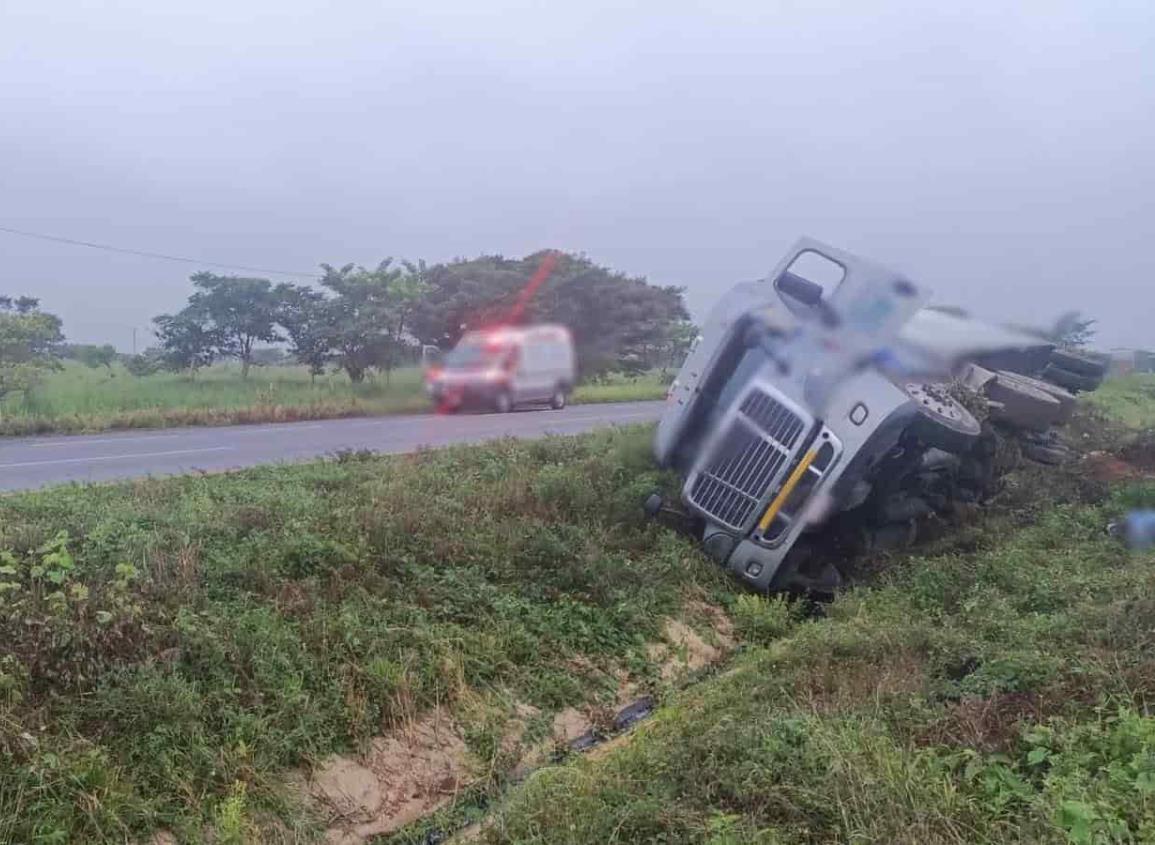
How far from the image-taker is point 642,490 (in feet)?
25.3

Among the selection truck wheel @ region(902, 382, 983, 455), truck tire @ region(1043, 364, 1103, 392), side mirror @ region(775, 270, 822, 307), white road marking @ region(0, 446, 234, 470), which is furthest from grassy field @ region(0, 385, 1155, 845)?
white road marking @ region(0, 446, 234, 470)

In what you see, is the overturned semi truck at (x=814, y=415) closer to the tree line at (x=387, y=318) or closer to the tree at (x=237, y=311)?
the tree line at (x=387, y=318)

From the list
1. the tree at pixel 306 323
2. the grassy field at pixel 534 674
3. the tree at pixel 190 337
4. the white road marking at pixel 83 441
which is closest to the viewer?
the grassy field at pixel 534 674

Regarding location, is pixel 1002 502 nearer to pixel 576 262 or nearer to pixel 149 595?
pixel 576 262

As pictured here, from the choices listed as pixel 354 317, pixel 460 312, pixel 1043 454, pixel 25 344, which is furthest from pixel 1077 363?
pixel 25 344

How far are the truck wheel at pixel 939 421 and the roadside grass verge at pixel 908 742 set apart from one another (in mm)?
1350

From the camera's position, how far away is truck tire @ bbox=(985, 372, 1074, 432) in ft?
24.7

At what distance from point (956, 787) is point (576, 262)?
6.71 meters

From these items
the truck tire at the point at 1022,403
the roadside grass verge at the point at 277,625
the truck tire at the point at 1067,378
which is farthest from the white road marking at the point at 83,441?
the truck tire at the point at 1067,378

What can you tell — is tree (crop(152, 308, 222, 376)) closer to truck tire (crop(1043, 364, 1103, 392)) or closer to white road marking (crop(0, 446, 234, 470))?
white road marking (crop(0, 446, 234, 470))

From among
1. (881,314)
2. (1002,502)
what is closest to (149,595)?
(881,314)

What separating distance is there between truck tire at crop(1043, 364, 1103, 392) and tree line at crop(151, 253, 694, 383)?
178 inches

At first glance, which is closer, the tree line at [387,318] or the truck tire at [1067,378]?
the tree line at [387,318]

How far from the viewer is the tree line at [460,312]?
7.19 meters
